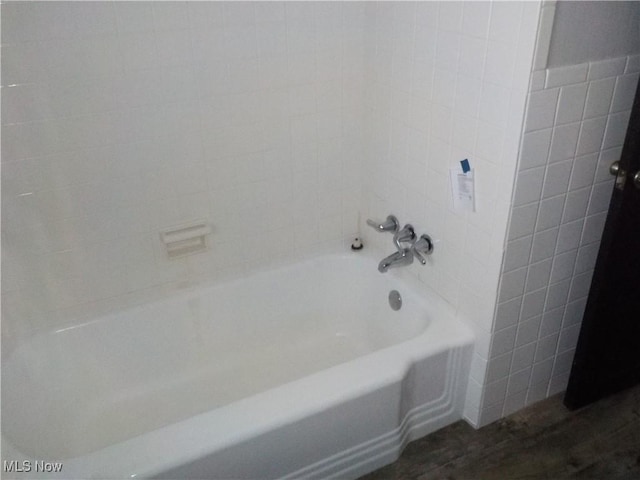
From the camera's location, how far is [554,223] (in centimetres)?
167

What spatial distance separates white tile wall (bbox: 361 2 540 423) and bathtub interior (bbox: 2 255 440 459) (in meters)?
0.25

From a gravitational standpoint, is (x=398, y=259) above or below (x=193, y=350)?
above

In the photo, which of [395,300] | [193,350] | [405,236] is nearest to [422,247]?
[405,236]

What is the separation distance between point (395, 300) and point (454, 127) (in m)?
0.72

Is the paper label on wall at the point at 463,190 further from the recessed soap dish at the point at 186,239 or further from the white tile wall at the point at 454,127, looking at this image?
the recessed soap dish at the point at 186,239

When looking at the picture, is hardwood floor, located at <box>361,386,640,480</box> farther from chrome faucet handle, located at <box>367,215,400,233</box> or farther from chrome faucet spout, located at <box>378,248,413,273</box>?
chrome faucet handle, located at <box>367,215,400,233</box>

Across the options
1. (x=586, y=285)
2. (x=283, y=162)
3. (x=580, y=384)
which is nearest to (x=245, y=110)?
(x=283, y=162)

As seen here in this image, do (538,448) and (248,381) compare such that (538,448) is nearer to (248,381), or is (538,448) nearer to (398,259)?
(398,259)

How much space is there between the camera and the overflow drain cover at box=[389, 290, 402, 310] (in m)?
2.09

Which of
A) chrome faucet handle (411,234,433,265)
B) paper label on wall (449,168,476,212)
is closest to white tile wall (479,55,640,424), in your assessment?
paper label on wall (449,168,476,212)

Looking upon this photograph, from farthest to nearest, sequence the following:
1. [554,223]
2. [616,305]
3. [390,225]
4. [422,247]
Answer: [390,225], [422,247], [616,305], [554,223]

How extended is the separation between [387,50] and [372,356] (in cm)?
101

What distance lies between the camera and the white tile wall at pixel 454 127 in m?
1.48

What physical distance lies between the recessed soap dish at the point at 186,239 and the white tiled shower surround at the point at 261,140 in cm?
4
